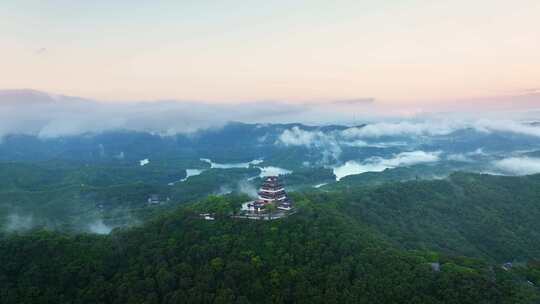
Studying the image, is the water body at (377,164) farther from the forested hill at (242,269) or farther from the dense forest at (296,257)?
the forested hill at (242,269)

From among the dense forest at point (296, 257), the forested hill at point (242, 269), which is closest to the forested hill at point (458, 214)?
the dense forest at point (296, 257)

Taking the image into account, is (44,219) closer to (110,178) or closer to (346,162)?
(110,178)

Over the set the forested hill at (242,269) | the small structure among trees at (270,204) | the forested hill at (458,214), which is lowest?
the forested hill at (458,214)

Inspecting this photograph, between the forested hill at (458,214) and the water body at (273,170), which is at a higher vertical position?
the forested hill at (458,214)

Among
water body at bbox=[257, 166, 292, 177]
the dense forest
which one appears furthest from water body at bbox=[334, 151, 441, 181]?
the dense forest

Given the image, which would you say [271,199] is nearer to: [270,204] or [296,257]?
[270,204]

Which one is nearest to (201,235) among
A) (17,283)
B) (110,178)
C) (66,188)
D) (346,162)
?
(17,283)
